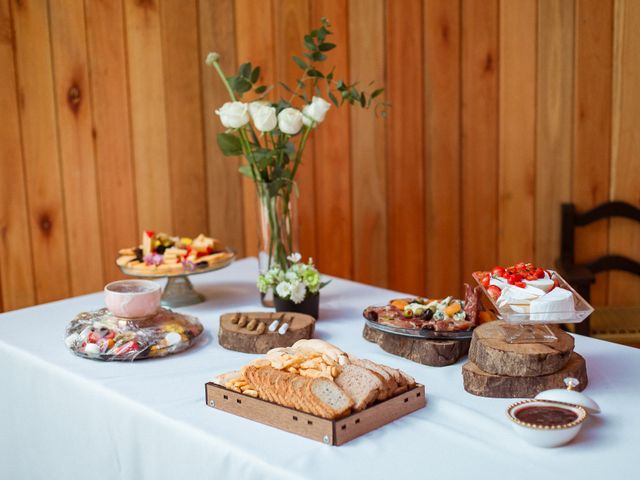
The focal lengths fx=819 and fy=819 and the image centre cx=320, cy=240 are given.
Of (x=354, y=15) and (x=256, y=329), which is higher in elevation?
(x=354, y=15)

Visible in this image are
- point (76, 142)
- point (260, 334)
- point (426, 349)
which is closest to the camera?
point (426, 349)

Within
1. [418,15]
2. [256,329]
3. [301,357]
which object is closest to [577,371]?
[301,357]

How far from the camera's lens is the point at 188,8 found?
2.76m

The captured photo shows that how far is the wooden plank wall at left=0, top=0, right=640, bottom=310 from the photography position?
2.58 m

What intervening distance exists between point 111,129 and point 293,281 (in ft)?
3.66

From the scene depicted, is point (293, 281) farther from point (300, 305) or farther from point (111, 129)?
point (111, 129)

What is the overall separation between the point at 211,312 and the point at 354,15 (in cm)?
131

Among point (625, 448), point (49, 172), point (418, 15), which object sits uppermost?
point (418, 15)

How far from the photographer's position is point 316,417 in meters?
1.24

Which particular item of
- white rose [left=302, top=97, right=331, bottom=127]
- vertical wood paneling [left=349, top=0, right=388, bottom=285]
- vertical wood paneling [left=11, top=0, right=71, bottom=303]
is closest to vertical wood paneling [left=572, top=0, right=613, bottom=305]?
vertical wood paneling [left=349, top=0, right=388, bottom=285]

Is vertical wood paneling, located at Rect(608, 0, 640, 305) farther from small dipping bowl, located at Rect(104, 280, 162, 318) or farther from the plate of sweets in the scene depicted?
small dipping bowl, located at Rect(104, 280, 162, 318)

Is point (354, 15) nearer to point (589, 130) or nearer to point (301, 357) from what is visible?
point (589, 130)

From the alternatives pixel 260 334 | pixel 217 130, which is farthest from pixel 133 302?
pixel 217 130

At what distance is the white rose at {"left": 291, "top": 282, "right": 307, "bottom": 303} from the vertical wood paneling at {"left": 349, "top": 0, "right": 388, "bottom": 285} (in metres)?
1.12
